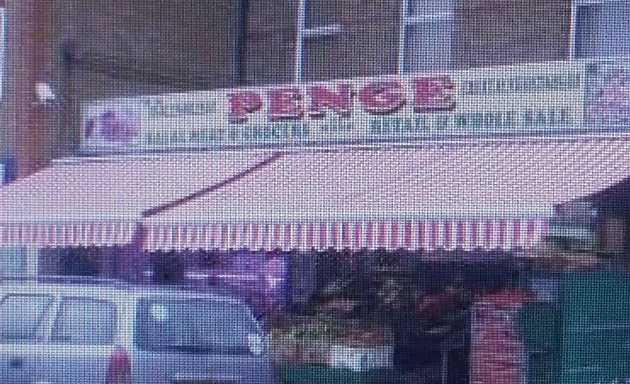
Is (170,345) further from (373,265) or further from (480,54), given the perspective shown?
(480,54)

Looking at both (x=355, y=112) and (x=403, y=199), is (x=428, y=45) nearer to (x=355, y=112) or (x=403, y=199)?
(x=355, y=112)

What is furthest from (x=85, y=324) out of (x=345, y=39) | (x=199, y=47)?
(x=345, y=39)

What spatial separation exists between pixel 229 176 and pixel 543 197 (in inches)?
38.2

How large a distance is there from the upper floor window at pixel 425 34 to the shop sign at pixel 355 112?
6.6 inches

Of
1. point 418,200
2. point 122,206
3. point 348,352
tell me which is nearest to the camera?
point 418,200

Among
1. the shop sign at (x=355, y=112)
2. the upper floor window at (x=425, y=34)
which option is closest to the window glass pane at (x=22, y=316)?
the shop sign at (x=355, y=112)

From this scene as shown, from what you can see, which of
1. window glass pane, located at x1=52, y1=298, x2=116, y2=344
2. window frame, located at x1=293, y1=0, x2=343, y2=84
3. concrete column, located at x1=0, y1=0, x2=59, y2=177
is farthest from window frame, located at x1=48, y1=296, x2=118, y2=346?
window frame, located at x1=293, y1=0, x2=343, y2=84

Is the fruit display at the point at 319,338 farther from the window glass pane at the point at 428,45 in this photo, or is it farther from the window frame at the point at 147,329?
the window glass pane at the point at 428,45

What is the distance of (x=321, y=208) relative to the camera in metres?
2.69

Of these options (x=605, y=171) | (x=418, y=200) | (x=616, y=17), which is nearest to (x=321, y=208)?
(x=418, y=200)

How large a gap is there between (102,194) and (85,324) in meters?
0.77

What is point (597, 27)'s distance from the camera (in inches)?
120

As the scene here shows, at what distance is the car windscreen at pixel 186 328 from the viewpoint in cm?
242

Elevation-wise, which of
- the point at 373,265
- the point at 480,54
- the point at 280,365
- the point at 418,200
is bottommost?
the point at 280,365
